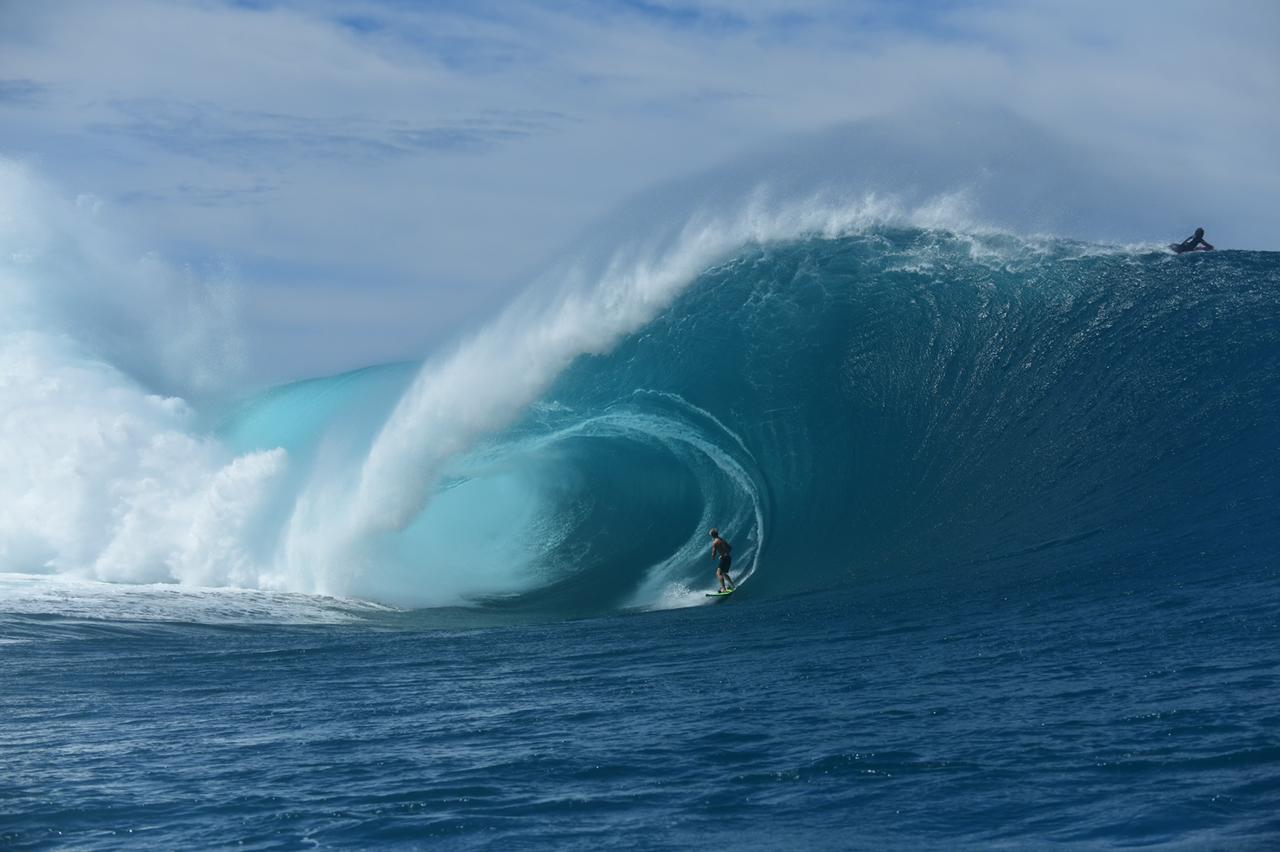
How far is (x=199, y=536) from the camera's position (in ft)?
59.5

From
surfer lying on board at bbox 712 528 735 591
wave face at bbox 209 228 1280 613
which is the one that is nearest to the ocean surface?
wave face at bbox 209 228 1280 613

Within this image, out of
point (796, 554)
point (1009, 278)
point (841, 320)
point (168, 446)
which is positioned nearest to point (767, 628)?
point (796, 554)

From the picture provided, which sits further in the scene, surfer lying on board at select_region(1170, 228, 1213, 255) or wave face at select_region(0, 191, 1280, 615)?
surfer lying on board at select_region(1170, 228, 1213, 255)

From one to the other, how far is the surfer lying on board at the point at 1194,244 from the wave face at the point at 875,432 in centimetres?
58

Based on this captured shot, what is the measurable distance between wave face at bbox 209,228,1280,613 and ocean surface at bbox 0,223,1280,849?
0.06 meters

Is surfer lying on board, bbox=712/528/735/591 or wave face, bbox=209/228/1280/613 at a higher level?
wave face, bbox=209/228/1280/613

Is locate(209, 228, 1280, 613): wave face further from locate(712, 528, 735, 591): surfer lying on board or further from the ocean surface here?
locate(712, 528, 735, 591): surfer lying on board

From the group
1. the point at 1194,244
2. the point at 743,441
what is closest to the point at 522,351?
the point at 743,441

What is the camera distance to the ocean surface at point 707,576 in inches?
273

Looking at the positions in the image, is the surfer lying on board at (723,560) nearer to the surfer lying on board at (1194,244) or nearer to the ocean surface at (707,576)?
the ocean surface at (707,576)

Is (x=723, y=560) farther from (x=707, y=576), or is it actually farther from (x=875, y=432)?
(x=875, y=432)

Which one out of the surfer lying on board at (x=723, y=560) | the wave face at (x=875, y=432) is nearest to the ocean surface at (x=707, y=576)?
the wave face at (x=875, y=432)

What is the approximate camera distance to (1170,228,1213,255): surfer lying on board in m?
20.0

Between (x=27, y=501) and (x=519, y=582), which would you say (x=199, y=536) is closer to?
(x=27, y=501)
